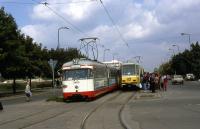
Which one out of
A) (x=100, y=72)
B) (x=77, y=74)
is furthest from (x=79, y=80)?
(x=100, y=72)

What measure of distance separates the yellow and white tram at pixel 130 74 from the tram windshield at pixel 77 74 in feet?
61.7

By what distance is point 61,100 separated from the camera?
4172 centimetres

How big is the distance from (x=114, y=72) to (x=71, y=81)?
21.8m

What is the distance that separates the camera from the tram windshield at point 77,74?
39.6 m

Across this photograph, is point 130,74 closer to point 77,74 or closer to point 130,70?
point 130,70

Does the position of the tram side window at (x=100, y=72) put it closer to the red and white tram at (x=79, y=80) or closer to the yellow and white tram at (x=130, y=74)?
the red and white tram at (x=79, y=80)

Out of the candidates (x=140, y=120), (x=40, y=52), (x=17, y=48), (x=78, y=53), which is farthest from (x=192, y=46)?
(x=140, y=120)

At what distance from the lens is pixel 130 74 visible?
58.8 metres

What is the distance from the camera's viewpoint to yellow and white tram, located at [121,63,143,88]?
58.3 m

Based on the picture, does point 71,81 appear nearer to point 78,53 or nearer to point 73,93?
point 73,93

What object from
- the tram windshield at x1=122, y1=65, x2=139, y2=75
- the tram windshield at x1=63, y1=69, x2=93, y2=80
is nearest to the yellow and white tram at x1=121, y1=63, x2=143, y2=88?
the tram windshield at x1=122, y1=65, x2=139, y2=75

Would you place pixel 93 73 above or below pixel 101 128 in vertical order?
above

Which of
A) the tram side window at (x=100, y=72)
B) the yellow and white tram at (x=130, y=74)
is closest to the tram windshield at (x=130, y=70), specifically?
the yellow and white tram at (x=130, y=74)

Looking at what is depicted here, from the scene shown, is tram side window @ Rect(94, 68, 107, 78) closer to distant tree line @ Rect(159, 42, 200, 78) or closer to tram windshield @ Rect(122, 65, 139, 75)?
tram windshield @ Rect(122, 65, 139, 75)
